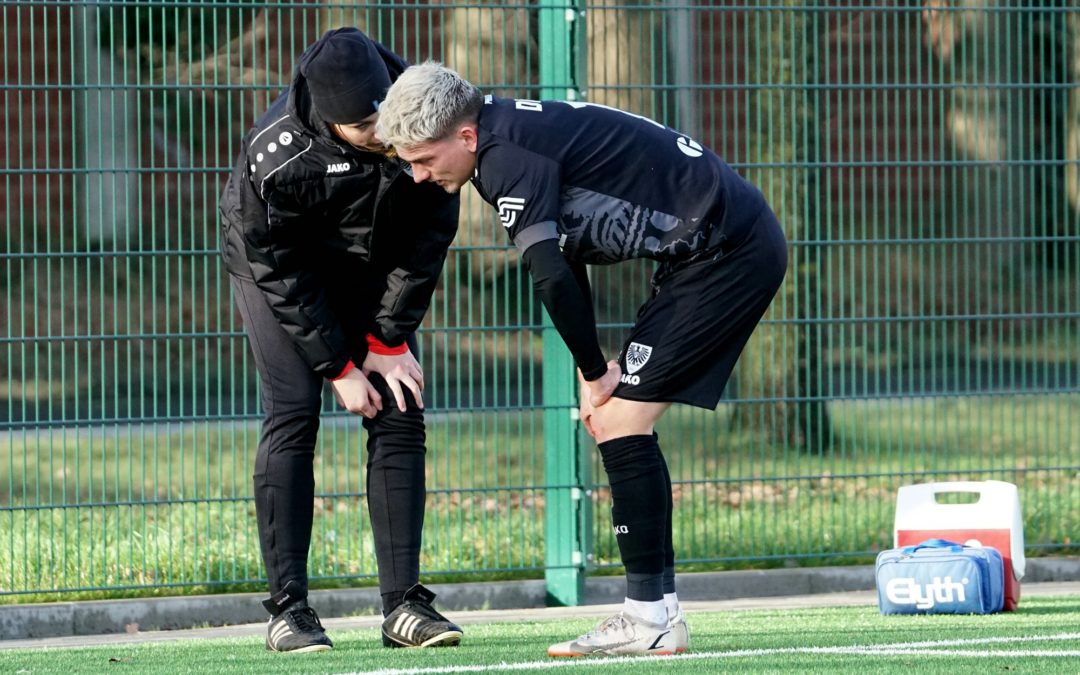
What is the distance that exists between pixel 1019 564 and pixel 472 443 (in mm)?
2201

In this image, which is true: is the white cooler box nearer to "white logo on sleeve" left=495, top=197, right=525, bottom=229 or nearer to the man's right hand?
the man's right hand

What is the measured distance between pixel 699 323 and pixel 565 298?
433 mm

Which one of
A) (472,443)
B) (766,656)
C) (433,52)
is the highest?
(433,52)

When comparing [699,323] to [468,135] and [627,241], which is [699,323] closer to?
[627,241]

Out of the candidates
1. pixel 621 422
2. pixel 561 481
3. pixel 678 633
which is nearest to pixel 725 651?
pixel 678 633

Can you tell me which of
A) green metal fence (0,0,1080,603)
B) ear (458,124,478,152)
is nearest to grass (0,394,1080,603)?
green metal fence (0,0,1080,603)

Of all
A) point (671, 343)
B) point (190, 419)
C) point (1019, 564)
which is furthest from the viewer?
point (190, 419)

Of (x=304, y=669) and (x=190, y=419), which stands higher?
(x=190, y=419)

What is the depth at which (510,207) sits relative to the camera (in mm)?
4473

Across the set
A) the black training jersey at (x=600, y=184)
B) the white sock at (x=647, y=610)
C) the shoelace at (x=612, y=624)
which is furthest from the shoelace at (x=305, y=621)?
the black training jersey at (x=600, y=184)

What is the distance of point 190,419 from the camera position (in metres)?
7.00

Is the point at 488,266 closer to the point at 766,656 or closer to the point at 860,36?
the point at 860,36

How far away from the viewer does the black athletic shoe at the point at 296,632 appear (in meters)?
5.25

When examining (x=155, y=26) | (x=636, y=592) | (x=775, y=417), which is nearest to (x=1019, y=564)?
(x=775, y=417)
